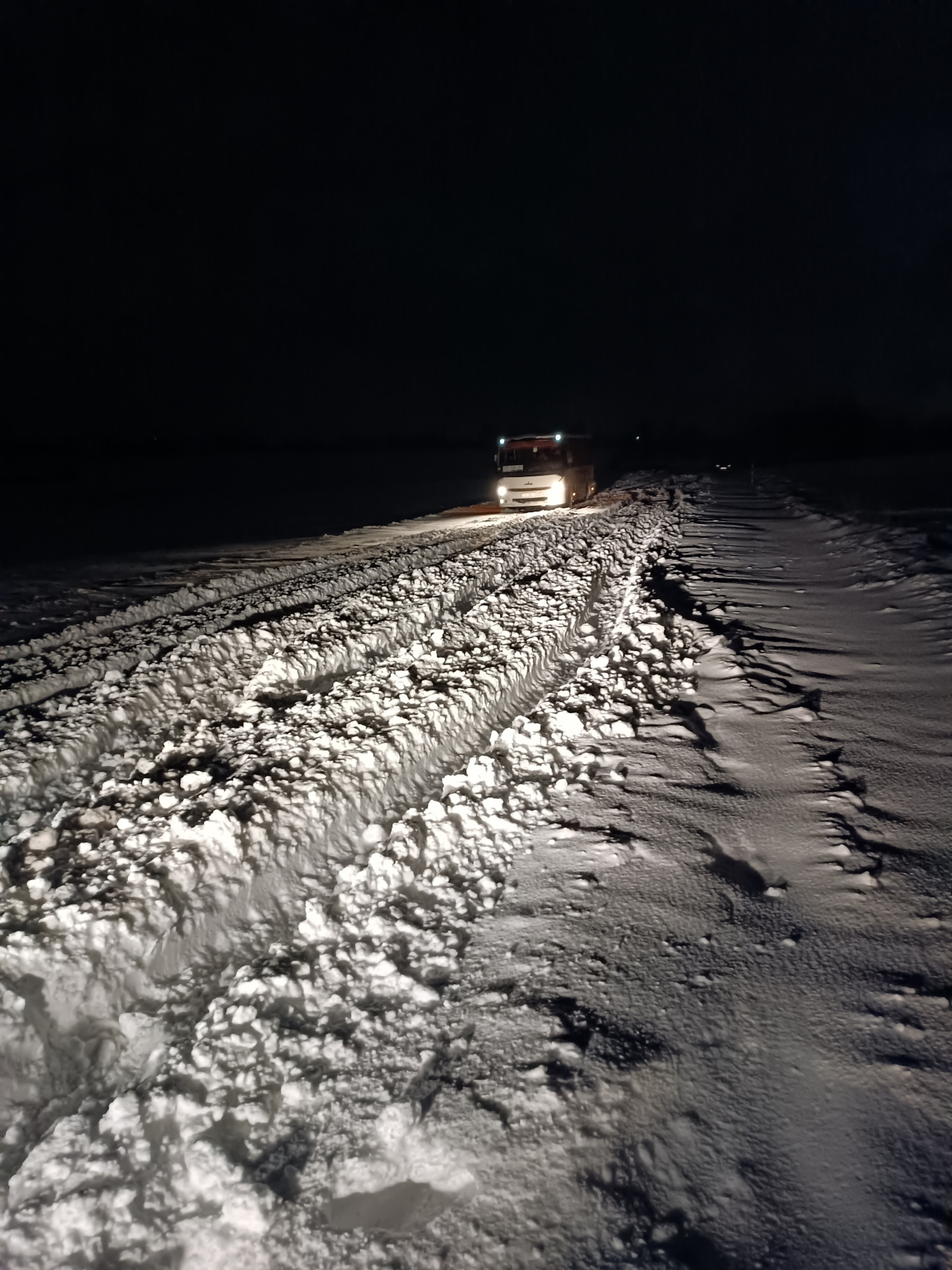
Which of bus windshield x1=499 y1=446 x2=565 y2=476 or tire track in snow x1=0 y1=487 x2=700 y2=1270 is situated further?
bus windshield x1=499 y1=446 x2=565 y2=476

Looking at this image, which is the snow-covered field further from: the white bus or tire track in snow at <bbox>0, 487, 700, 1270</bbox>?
the white bus

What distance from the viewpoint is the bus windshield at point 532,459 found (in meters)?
20.4

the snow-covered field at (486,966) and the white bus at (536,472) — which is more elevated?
the white bus at (536,472)

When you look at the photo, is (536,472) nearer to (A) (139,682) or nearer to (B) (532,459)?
(B) (532,459)

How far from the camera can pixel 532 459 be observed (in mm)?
20594

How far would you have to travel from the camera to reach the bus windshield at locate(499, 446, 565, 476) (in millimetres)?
20375

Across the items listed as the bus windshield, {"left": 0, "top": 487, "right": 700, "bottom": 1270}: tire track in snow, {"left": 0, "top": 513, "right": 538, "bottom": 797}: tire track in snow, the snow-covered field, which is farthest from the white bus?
the snow-covered field

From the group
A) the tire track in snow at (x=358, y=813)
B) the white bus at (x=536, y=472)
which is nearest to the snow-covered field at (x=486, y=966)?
the tire track in snow at (x=358, y=813)

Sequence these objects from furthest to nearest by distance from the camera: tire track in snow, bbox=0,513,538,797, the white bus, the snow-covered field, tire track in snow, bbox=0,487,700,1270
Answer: the white bus < tire track in snow, bbox=0,513,538,797 < tire track in snow, bbox=0,487,700,1270 < the snow-covered field

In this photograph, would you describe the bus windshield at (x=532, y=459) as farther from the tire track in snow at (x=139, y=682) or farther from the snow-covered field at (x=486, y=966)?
the snow-covered field at (x=486, y=966)

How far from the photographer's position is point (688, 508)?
62.8 ft

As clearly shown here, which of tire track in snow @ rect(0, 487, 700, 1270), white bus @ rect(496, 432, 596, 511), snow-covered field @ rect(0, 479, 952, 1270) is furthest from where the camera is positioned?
white bus @ rect(496, 432, 596, 511)

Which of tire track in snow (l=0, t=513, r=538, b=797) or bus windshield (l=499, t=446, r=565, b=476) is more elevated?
bus windshield (l=499, t=446, r=565, b=476)

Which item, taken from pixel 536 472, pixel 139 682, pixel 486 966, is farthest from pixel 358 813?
pixel 536 472
